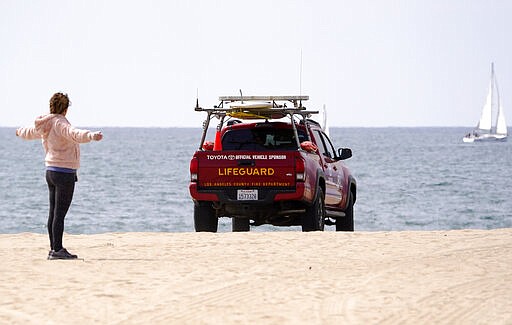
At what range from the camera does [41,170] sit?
8488 centimetres

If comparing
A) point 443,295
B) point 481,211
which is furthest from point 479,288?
point 481,211

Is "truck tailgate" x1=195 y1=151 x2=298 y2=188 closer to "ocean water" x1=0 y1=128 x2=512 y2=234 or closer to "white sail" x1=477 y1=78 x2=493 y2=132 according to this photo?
"ocean water" x1=0 y1=128 x2=512 y2=234

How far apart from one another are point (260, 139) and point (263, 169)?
0.99 meters

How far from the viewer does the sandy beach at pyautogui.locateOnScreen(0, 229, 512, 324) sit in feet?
31.2

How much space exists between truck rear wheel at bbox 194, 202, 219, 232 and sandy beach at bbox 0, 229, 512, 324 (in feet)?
4.81

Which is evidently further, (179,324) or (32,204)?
(32,204)

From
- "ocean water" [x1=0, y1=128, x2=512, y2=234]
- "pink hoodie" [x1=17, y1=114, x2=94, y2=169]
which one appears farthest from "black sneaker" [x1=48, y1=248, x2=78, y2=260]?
"ocean water" [x1=0, y1=128, x2=512, y2=234]

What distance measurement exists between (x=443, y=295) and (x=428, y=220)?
3628 centimetres

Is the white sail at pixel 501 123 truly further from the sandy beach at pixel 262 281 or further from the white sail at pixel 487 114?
the sandy beach at pixel 262 281

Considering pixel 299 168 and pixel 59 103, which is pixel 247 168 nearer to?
pixel 299 168

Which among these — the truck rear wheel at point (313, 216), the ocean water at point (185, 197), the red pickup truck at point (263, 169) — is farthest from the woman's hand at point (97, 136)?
the ocean water at point (185, 197)

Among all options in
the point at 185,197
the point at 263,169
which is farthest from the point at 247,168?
the point at 185,197

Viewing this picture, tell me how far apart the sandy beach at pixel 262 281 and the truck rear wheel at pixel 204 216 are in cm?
146

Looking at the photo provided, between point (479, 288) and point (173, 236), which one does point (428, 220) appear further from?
point (479, 288)
